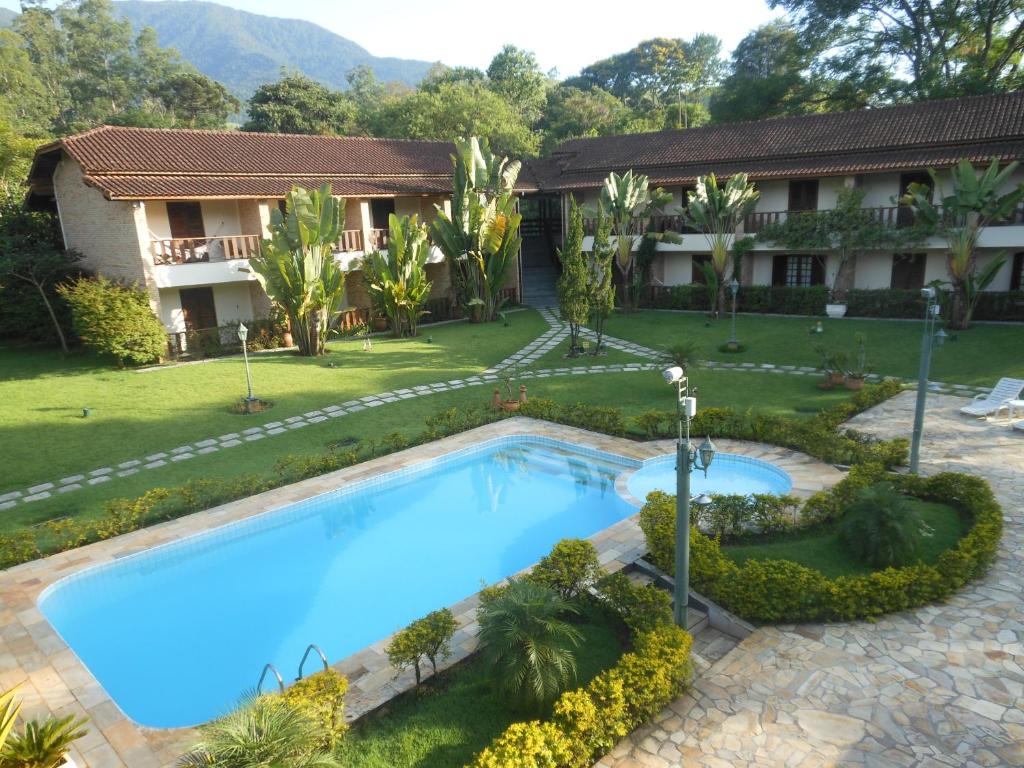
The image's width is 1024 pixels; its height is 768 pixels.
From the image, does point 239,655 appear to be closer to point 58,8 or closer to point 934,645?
point 934,645

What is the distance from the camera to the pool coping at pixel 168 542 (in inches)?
272

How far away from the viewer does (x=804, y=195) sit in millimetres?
27844

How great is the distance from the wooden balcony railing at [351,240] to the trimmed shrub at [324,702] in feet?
72.9

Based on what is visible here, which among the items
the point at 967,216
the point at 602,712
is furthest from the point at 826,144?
the point at 602,712

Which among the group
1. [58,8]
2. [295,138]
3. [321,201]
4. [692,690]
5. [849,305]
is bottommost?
[692,690]

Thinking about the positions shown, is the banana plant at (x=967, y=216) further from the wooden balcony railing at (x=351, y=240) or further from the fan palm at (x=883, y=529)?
the wooden balcony railing at (x=351, y=240)

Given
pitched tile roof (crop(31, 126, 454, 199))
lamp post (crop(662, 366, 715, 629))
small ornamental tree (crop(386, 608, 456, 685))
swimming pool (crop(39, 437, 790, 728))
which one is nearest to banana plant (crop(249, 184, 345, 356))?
pitched tile roof (crop(31, 126, 454, 199))

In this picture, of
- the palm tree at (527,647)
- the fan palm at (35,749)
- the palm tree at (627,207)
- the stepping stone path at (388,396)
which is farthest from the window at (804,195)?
the fan palm at (35,749)

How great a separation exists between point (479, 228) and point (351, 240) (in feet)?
17.5

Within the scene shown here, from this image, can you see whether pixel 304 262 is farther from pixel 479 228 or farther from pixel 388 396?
pixel 479 228

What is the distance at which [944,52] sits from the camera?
34938 millimetres

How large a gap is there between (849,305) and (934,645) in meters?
20.7

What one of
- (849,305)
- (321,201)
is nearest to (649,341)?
(849,305)

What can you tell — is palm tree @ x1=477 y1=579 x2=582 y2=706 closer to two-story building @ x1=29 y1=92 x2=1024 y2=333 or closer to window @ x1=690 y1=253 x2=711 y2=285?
two-story building @ x1=29 y1=92 x2=1024 y2=333
